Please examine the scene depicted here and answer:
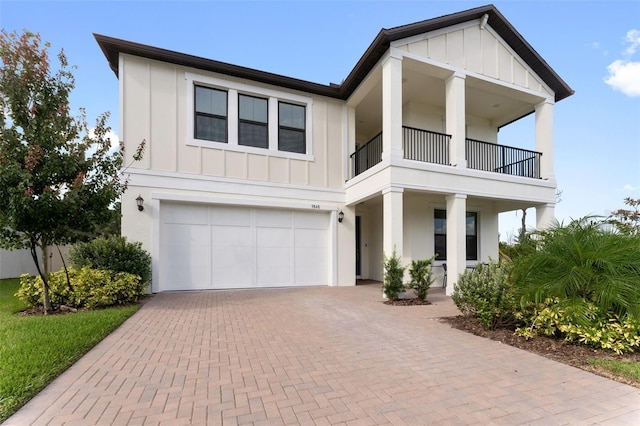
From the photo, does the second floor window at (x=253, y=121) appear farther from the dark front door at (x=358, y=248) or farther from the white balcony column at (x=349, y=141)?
the dark front door at (x=358, y=248)

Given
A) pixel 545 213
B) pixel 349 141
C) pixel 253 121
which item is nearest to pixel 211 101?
pixel 253 121

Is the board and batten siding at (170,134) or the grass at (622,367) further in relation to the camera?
the board and batten siding at (170,134)

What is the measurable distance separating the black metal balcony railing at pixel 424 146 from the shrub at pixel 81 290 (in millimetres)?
9010

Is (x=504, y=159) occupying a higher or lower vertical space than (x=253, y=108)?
lower

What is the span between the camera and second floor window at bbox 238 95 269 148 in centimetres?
1017

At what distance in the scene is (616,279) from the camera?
4.48 metres

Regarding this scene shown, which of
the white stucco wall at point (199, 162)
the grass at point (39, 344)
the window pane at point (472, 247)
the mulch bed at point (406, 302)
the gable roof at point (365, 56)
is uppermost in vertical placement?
the gable roof at point (365, 56)

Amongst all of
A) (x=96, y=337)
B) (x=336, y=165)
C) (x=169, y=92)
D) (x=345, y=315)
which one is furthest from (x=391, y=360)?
(x=169, y=92)

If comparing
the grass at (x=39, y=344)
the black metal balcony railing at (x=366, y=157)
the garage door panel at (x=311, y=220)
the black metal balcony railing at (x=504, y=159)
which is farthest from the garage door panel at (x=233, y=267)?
the black metal balcony railing at (x=504, y=159)

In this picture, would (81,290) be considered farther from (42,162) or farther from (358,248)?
(358,248)

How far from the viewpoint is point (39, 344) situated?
→ 14.3 feet

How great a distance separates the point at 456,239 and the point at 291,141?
6.20 meters

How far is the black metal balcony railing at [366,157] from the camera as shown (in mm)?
11414

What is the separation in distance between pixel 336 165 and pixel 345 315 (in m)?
6.10
